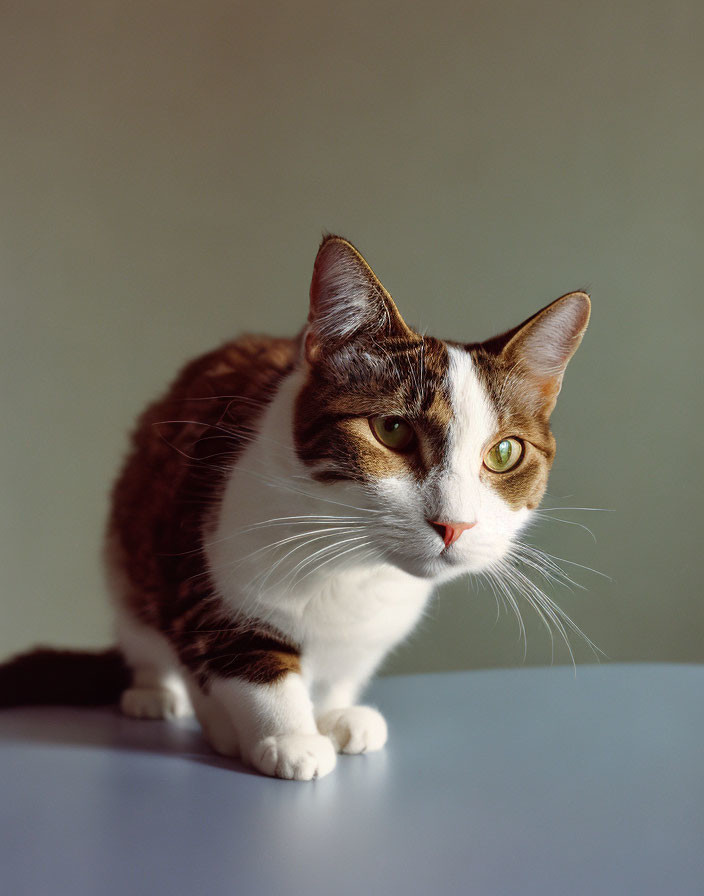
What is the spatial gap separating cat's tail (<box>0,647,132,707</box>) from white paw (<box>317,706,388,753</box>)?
1.18ft

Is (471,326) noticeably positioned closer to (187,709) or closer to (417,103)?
(417,103)

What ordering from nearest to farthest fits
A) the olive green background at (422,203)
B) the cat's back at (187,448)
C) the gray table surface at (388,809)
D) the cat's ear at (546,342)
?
1. the gray table surface at (388,809)
2. the cat's ear at (546,342)
3. the cat's back at (187,448)
4. the olive green background at (422,203)

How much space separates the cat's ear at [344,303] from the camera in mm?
869

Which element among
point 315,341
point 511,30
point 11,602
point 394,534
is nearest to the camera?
point 394,534

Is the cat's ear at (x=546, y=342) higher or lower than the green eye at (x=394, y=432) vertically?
higher

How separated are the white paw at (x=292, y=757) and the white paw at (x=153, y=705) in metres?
0.28

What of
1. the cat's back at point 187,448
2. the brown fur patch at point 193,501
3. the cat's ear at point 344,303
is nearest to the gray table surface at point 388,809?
the brown fur patch at point 193,501

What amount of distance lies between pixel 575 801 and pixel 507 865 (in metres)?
0.17

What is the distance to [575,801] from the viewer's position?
0.86 m

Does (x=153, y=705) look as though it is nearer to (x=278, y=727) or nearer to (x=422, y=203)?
(x=278, y=727)

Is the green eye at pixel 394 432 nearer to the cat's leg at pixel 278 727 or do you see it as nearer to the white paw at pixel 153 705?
the cat's leg at pixel 278 727

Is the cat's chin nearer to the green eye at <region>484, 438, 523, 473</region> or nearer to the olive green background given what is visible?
the green eye at <region>484, 438, 523, 473</region>

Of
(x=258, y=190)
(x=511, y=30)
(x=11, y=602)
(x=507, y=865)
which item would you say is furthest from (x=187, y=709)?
(x=511, y=30)

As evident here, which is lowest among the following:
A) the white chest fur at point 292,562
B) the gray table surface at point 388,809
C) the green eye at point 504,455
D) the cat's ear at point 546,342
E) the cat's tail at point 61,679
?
the cat's tail at point 61,679
